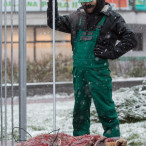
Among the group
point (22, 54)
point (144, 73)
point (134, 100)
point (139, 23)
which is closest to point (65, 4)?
point (144, 73)

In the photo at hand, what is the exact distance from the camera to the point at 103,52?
319 cm

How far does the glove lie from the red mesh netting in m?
0.97

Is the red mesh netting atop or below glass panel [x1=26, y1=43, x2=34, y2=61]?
atop

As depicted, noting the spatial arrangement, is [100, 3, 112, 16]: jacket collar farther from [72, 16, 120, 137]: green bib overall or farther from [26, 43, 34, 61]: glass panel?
[26, 43, 34, 61]: glass panel

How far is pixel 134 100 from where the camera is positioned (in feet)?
17.7

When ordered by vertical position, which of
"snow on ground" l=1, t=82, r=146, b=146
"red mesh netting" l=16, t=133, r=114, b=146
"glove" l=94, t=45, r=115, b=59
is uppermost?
"glove" l=94, t=45, r=115, b=59

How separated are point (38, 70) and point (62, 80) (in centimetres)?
80

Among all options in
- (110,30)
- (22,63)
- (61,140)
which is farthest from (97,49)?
(61,140)

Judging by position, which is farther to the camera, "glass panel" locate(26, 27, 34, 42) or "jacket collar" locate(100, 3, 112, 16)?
"glass panel" locate(26, 27, 34, 42)

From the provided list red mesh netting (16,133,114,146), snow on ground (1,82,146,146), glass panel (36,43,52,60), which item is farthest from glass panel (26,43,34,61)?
red mesh netting (16,133,114,146)

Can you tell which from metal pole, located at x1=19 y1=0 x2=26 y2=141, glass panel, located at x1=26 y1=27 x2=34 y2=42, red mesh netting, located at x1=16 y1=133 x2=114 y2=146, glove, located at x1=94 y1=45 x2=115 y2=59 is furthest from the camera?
glass panel, located at x1=26 y1=27 x2=34 y2=42

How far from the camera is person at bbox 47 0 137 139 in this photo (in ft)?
10.5

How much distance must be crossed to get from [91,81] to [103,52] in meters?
0.25

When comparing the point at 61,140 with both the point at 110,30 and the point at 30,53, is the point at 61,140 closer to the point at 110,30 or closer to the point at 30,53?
the point at 110,30
